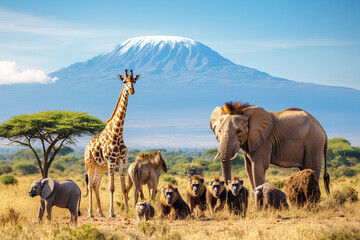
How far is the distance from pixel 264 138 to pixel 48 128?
766 inches

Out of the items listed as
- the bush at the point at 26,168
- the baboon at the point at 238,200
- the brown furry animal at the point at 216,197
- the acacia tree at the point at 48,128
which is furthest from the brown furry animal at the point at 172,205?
the bush at the point at 26,168

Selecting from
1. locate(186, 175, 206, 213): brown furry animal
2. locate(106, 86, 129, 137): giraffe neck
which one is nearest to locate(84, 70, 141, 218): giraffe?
locate(106, 86, 129, 137): giraffe neck

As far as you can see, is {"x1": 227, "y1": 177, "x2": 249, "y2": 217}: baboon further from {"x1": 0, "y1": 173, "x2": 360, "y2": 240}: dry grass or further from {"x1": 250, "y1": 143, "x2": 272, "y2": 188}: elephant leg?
{"x1": 250, "y1": 143, "x2": 272, "y2": 188}: elephant leg

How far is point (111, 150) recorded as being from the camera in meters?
13.2

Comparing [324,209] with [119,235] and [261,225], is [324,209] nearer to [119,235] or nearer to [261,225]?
[261,225]

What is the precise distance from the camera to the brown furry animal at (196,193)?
38.3 feet

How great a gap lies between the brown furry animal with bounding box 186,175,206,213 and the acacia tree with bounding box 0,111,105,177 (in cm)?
1813

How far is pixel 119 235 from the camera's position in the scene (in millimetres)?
9688

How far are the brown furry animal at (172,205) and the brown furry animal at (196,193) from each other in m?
0.38

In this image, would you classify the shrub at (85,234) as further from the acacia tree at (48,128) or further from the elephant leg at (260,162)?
the acacia tree at (48,128)

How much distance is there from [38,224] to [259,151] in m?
6.03

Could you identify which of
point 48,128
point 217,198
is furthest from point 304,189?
point 48,128

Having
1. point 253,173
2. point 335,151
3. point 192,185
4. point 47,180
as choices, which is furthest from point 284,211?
point 335,151

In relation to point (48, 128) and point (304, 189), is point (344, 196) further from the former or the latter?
point (48, 128)
